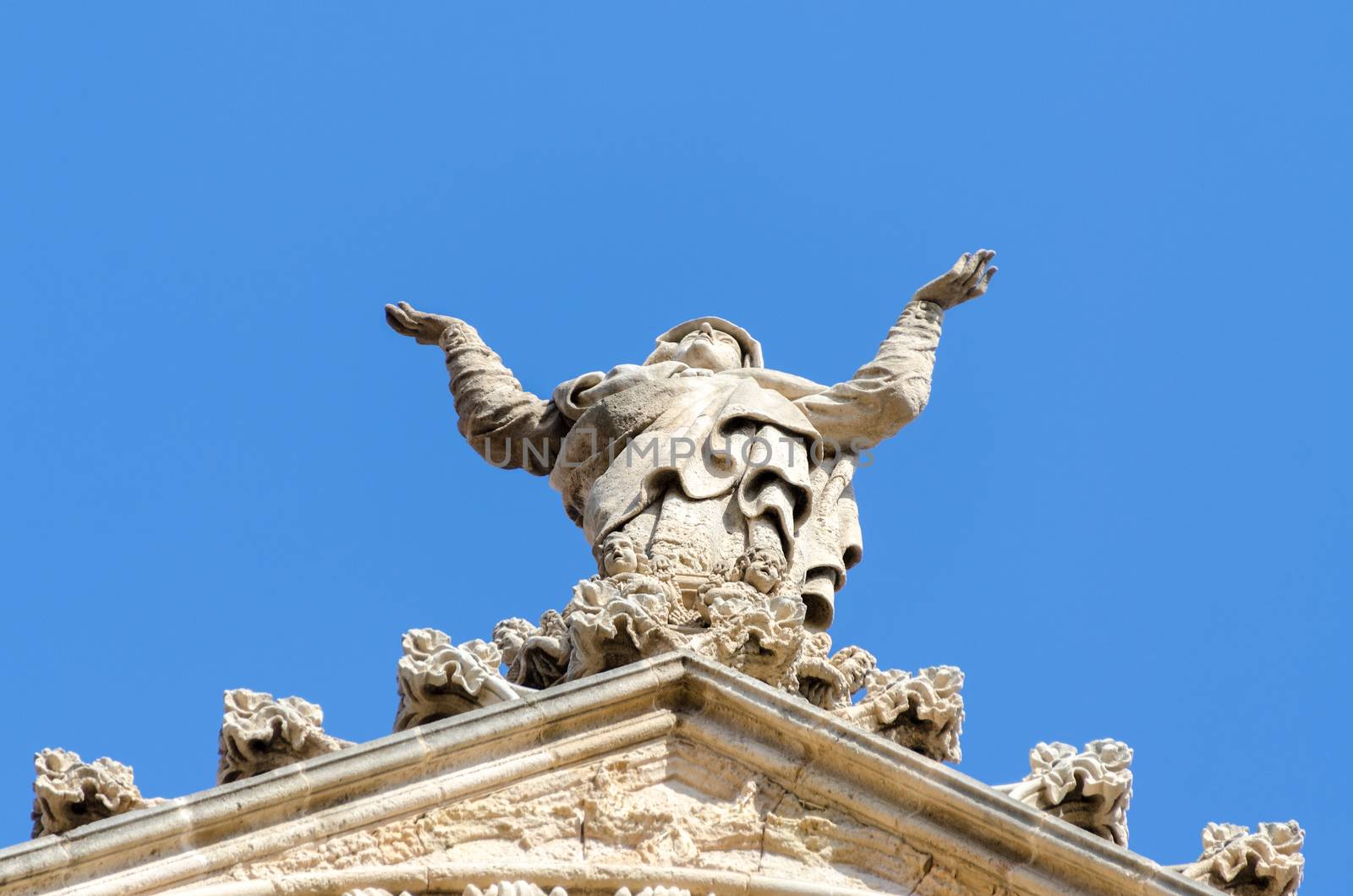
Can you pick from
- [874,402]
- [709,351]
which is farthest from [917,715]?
[709,351]

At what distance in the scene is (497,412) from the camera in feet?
58.3

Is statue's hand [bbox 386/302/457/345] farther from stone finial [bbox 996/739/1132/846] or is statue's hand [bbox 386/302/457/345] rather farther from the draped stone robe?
stone finial [bbox 996/739/1132/846]

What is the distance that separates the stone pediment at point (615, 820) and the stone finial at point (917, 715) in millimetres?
1123

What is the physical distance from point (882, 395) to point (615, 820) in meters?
5.14

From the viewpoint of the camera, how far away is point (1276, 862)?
42.4ft

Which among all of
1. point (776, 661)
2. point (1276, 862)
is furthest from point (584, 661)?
point (1276, 862)

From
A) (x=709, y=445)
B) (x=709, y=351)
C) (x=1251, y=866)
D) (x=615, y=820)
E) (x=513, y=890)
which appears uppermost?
(x=709, y=351)

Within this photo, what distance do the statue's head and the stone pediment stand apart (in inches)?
190

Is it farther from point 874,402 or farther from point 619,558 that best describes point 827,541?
point 619,558

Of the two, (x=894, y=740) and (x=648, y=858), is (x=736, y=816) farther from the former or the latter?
(x=894, y=740)

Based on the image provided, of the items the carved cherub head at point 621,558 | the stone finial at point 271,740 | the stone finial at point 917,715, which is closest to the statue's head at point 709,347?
the carved cherub head at point 621,558

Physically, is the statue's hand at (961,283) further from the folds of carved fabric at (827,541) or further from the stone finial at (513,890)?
the stone finial at (513,890)

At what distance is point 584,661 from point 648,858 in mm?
1541

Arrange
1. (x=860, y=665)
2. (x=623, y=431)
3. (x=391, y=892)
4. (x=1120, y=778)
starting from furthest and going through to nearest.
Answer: (x=623, y=431) → (x=860, y=665) → (x=1120, y=778) → (x=391, y=892)
